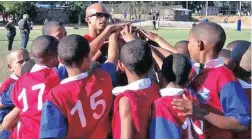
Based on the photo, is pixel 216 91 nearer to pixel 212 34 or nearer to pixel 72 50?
pixel 212 34

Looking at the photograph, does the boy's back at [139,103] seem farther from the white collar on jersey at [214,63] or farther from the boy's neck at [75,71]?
the white collar on jersey at [214,63]

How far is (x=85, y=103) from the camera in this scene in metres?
2.91

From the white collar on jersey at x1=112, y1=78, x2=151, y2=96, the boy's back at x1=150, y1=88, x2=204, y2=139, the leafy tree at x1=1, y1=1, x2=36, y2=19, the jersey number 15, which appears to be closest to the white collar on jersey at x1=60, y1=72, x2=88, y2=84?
the jersey number 15

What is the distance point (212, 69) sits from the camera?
2996 millimetres

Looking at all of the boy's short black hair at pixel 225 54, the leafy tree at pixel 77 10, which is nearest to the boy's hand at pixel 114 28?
the boy's short black hair at pixel 225 54

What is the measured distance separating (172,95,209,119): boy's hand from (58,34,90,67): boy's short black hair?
0.70 metres

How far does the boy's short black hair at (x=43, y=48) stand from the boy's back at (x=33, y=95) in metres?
0.08

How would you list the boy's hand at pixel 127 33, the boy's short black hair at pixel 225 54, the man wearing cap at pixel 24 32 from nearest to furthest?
the boy's hand at pixel 127 33 < the boy's short black hair at pixel 225 54 < the man wearing cap at pixel 24 32

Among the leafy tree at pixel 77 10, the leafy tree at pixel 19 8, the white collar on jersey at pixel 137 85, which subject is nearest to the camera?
the white collar on jersey at pixel 137 85

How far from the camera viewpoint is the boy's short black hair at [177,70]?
2.91 m

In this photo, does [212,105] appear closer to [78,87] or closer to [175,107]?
[175,107]

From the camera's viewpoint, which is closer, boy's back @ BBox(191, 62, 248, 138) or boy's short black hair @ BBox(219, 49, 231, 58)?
boy's back @ BBox(191, 62, 248, 138)

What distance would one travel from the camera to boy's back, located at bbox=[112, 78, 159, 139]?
9.16 ft

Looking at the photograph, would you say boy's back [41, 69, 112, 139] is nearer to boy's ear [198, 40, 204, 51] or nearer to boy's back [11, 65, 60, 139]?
boy's back [11, 65, 60, 139]
